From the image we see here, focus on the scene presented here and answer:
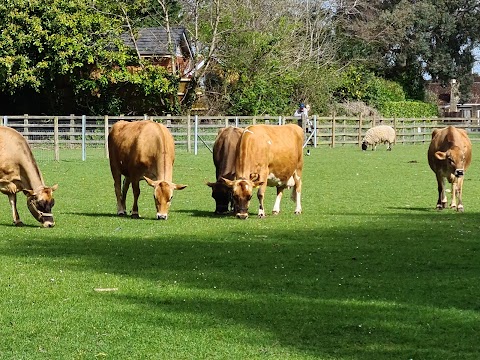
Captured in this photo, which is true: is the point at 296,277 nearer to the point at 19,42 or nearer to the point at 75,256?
the point at 75,256

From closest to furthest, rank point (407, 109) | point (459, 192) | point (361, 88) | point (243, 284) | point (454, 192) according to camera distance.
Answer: point (243, 284) → point (459, 192) → point (454, 192) → point (361, 88) → point (407, 109)

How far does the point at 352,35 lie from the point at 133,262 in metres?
50.3

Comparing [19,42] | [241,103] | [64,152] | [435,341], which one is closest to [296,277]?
[435,341]

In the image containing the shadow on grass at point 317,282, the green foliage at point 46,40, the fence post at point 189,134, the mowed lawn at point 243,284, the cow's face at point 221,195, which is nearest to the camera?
the mowed lawn at point 243,284

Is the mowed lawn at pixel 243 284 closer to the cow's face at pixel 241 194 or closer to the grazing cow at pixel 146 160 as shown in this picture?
the cow's face at pixel 241 194

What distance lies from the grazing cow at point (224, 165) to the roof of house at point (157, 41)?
94.8 ft

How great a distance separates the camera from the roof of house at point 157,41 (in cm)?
4578

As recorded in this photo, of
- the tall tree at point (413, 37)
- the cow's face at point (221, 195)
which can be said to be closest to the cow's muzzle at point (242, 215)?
the cow's face at point (221, 195)

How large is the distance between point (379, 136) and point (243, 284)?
1358 inches

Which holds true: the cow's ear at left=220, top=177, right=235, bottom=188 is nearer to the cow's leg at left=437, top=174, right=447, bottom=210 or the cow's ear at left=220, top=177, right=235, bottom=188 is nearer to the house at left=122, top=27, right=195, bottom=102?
the cow's leg at left=437, top=174, right=447, bottom=210

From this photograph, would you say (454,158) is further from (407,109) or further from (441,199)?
(407,109)

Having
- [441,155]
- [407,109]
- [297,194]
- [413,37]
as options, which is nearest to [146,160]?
[297,194]

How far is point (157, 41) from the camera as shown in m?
46.8

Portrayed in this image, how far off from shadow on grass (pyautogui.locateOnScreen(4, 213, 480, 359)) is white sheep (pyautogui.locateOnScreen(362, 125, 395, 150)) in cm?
2883
